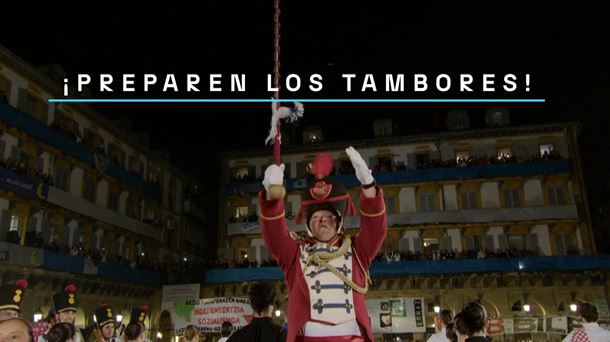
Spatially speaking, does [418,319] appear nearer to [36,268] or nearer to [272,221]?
[36,268]

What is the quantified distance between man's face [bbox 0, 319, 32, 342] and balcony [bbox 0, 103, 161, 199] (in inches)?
983

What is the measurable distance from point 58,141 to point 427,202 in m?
23.5

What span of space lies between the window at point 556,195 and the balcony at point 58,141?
27313mm

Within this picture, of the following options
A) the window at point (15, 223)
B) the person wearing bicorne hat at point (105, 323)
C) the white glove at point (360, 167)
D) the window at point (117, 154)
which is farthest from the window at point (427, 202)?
the white glove at point (360, 167)

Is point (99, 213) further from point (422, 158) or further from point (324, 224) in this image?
point (324, 224)

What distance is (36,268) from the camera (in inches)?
986

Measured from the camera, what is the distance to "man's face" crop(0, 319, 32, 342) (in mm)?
3262

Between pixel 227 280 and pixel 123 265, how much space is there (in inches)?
253

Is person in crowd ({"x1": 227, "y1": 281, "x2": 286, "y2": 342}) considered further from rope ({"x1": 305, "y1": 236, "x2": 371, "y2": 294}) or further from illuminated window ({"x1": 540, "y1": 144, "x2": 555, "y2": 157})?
illuminated window ({"x1": 540, "y1": 144, "x2": 555, "y2": 157})

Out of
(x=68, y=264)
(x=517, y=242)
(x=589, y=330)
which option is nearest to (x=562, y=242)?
(x=517, y=242)

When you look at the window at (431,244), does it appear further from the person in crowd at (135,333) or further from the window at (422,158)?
the person in crowd at (135,333)

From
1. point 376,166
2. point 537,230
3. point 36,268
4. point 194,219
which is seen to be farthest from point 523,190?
point 36,268

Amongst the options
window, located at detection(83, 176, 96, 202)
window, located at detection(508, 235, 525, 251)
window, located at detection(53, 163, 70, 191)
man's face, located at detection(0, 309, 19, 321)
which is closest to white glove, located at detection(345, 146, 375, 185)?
man's face, located at detection(0, 309, 19, 321)

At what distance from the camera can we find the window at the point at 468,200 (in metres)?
36.7
